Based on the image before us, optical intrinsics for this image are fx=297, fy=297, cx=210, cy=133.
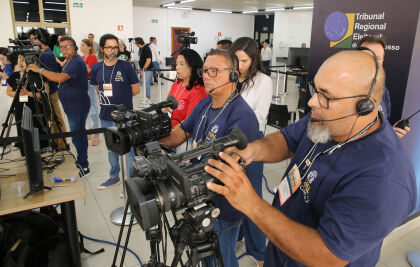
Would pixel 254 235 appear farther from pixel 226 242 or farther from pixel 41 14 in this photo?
pixel 41 14

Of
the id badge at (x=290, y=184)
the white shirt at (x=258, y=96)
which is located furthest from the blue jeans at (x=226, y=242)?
the white shirt at (x=258, y=96)

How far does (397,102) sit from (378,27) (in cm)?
59

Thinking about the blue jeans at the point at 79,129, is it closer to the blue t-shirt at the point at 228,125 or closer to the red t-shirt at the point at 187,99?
the red t-shirt at the point at 187,99

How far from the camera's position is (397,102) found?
225cm

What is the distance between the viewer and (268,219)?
905 mm

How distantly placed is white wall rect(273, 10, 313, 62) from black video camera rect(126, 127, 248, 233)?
571 inches

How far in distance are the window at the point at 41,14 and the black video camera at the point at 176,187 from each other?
9.25m

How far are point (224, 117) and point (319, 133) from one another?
0.58 metres

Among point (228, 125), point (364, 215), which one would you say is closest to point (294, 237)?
point (364, 215)

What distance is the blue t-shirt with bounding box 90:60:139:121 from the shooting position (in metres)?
3.14

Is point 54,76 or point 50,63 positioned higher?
point 50,63

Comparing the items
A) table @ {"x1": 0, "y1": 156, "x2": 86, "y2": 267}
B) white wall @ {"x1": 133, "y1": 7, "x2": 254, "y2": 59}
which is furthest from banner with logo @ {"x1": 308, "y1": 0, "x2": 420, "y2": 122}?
white wall @ {"x1": 133, "y1": 7, "x2": 254, "y2": 59}

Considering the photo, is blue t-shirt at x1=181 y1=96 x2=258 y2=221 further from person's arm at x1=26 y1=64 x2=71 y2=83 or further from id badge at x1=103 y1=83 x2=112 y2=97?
person's arm at x1=26 y1=64 x2=71 y2=83

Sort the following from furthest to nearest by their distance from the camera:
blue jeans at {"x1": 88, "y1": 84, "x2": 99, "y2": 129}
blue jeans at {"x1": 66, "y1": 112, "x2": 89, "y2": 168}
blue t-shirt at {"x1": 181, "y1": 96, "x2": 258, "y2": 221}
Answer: blue jeans at {"x1": 88, "y1": 84, "x2": 99, "y2": 129}, blue jeans at {"x1": 66, "y1": 112, "x2": 89, "y2": 168}, blue t-shirt at {"x1": 181, "y1": 96, "x2": 258, "y2": 221}
